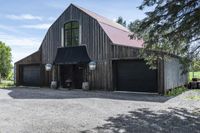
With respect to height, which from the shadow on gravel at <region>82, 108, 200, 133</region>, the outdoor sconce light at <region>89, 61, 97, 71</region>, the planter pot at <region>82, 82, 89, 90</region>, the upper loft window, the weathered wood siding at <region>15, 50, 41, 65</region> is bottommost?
the shadow on gravel at <region>82, 108, 200, 133</region>

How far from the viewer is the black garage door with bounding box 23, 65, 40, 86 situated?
21938mm

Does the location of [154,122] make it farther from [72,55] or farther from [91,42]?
[72,55]

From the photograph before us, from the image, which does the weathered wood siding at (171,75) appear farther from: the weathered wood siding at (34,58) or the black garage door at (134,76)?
the weathered wood siding at (34,58)

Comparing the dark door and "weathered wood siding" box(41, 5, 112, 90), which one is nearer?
"weathered wood siding" box(41, 5, 112, 90)

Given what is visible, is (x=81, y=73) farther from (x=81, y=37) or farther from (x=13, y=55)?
(x=13, y=55)

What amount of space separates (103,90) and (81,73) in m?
2.72

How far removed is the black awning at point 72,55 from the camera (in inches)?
738

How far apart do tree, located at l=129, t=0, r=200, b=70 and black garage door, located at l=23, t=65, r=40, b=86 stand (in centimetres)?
1342

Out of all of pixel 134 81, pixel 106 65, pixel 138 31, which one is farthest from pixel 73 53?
pixel 138 31

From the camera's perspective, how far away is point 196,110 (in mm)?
9867

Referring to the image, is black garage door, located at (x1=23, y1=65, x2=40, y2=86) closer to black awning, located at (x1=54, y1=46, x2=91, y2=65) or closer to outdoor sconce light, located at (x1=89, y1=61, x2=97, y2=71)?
black awning, located at (x1=54, y1=46, x2=91, y2=65)

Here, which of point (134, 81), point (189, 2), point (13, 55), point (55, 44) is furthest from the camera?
point (13, 55)

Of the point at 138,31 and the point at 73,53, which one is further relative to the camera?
the point at 73,53

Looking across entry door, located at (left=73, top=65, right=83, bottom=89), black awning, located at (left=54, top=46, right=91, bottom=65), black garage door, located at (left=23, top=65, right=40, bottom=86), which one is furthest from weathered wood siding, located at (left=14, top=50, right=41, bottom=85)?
entry door, located at (left=73, top=65, right=83, bottom=89)
